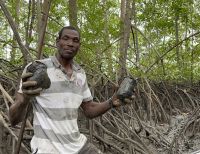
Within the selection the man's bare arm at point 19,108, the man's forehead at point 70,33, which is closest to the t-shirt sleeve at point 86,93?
the man's forehead at point 70,33

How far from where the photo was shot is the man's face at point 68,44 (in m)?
2.11

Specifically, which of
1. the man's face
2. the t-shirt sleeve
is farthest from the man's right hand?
the t-shirt sleeve

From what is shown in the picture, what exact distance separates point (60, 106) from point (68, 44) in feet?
1.07

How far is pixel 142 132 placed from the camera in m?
4.75

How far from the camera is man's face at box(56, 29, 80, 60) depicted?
2.11 metres

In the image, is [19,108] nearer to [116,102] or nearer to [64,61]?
[64,61]

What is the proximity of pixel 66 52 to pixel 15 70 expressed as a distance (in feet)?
5.97

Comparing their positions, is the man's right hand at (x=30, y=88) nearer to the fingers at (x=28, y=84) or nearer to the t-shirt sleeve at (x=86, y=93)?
the fingers at (x=28, y=84)

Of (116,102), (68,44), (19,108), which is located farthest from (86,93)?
(19,108)

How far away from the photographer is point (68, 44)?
211 centimetres

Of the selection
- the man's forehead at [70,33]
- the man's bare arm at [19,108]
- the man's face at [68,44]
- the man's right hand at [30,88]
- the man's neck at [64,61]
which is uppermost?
the man's forehead at [70,33]

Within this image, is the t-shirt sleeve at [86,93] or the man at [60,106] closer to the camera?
the man at [60,106]

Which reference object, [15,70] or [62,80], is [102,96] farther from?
[62,80]

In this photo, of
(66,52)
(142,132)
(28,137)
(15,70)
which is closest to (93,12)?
(142,132)
